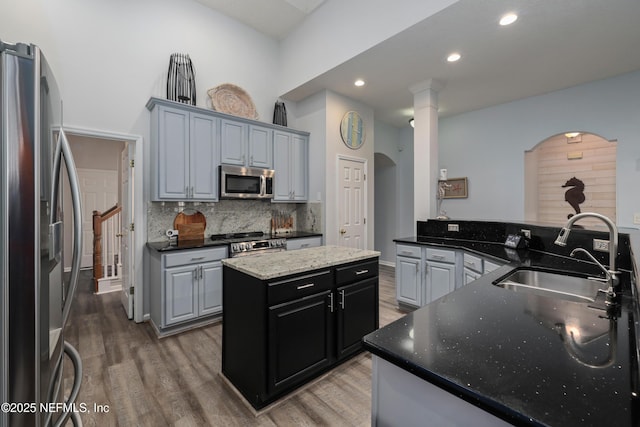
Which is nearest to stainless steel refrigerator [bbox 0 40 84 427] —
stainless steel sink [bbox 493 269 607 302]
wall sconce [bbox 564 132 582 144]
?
stainless steel sink [bbox 493 269 607 302]

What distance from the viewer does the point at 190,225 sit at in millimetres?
3582

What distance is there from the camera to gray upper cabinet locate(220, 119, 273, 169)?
11.9 ft

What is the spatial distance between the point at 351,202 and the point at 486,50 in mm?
2597

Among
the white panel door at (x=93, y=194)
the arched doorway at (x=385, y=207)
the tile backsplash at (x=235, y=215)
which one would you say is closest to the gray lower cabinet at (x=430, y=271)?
the tile backsplash at (x=235, y=215)

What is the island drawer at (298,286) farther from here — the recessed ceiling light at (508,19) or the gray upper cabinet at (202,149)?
the recessed ceiling light at (508,19)

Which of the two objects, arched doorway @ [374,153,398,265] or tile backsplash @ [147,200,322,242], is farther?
arched doorway @ [374,153,398,265]

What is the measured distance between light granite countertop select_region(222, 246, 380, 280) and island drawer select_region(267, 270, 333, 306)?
60 mm

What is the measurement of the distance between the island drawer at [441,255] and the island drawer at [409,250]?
0.42 feet

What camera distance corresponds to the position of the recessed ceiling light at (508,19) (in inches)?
98.9

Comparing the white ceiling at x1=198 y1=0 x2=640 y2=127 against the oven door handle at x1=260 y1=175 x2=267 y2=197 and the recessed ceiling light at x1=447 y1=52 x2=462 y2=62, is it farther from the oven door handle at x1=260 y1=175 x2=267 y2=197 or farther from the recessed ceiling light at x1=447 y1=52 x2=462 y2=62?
the oven door handle at x1=260 y1=175 x2=267 y2=197

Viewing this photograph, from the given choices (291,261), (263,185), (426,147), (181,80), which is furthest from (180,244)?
(426,147)

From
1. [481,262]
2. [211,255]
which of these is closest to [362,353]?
[481,262]

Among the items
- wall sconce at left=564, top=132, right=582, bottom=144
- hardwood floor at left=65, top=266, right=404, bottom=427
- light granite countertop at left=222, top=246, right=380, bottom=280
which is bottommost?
hardwood floor at left=65, top=266, right=404, bottom=427

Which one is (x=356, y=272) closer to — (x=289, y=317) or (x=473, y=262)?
(x=289, y=317)
